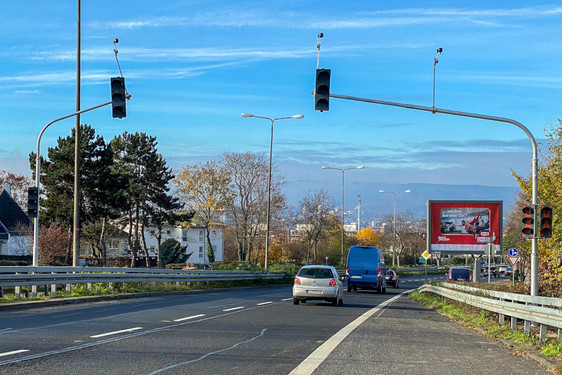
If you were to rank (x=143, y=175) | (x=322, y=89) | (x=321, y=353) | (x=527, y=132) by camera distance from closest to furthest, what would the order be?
(x=321, y=353)
(x=527, y=132)
(x=322, y=89)
(x=143, y=175)

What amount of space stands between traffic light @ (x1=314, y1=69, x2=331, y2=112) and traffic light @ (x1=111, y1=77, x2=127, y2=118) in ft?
20.0

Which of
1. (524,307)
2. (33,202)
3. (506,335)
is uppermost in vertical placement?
(33,202)

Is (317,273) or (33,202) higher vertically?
(33,202)

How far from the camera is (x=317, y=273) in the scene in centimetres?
2519

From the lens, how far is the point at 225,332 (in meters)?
14.3

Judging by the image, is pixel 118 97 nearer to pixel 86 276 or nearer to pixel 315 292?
pixel 86 276

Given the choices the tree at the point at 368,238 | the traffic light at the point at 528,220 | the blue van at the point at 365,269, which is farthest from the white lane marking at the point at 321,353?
the tree at the point at 368,238

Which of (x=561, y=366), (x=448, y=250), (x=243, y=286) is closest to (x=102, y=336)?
(x=561, y=366)

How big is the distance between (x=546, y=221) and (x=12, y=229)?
64.0 metres

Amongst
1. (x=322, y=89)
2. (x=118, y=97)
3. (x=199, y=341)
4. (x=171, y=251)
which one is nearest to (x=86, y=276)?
(x=118, y=97)

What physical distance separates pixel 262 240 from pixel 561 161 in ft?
198

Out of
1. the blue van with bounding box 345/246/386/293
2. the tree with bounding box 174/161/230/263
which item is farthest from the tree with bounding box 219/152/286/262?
the blue van with bounding box 345/246/386/293

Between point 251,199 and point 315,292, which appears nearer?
point 315,292

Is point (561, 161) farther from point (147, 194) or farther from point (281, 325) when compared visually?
point (147, 194)
